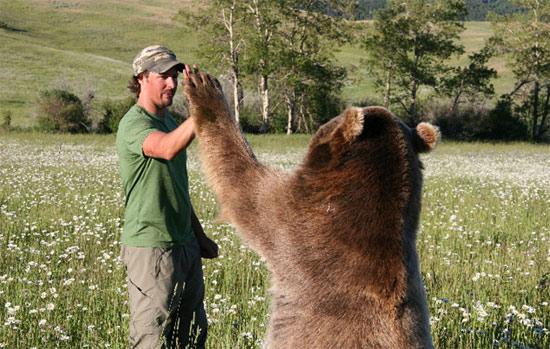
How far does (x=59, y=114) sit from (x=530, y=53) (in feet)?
113

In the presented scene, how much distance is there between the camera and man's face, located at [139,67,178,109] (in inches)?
170

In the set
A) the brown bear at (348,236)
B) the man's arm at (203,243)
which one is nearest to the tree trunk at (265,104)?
the man's arm at (203,243)

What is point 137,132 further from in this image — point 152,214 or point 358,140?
point 358,140

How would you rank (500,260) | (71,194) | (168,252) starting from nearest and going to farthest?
(168,252) → (500,260) → (71,194)

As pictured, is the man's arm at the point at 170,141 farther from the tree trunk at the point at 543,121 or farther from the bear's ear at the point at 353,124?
the tree trunk at the point at 543,121

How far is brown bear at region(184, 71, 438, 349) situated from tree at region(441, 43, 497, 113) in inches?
1866

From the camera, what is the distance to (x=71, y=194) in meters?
13.6

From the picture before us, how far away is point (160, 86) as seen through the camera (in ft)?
14.4

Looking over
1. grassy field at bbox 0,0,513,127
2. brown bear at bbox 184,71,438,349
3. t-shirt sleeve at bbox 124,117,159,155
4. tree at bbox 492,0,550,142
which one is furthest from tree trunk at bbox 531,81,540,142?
brown bear at bbox 184,71,438,349

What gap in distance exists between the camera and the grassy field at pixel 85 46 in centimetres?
5516

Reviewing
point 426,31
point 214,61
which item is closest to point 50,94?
point 214,61

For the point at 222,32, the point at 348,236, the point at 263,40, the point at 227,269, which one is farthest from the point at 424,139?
the point at 222,32

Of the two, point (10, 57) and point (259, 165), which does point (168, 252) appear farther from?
point (10, 57)

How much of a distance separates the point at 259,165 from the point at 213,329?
2.57 m
